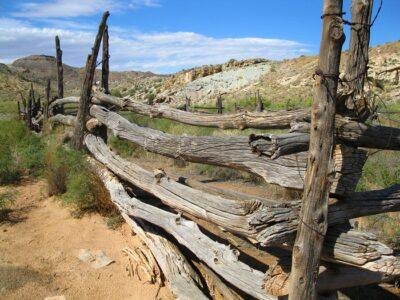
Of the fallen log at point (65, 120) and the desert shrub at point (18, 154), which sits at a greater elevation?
the fallen log at point (65, 120)

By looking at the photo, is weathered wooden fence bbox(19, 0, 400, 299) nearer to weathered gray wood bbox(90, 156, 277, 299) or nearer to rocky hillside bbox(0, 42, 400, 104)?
weathered gray wood bbox(90, 156, 277, 299)

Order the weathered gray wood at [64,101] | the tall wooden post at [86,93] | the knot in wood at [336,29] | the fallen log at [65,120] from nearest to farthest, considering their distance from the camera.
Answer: the knot in wood at [336,29] < the tall wooden post at [86,93] < the fallen log at [65,120] < the weathered gray wood at [64,101]

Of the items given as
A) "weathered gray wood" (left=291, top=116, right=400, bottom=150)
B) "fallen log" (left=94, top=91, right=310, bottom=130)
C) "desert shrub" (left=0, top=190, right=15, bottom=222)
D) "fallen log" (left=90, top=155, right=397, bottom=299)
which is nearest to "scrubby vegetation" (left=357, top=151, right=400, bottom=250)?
"fallen log" (left=90, top=155, right=397, bottom=299)

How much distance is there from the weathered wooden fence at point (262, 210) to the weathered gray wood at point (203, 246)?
10 mm

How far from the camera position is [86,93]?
26.8 feet

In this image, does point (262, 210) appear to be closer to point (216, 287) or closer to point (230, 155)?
point (230, 155)

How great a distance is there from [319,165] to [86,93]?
6073mm

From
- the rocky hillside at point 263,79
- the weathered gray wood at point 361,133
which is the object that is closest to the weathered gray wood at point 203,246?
the weathered gray wood at point 361,133

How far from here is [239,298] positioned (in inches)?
Answer: 165

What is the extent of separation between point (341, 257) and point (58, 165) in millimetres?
5745

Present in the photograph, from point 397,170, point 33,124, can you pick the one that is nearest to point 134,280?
point 397,170

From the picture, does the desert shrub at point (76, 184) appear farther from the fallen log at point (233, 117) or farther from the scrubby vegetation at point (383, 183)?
the scrubby vegetation at point (383, 183)

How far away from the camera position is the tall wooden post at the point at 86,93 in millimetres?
8148

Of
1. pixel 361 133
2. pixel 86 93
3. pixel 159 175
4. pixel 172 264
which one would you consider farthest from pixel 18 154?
pixel 361 133
